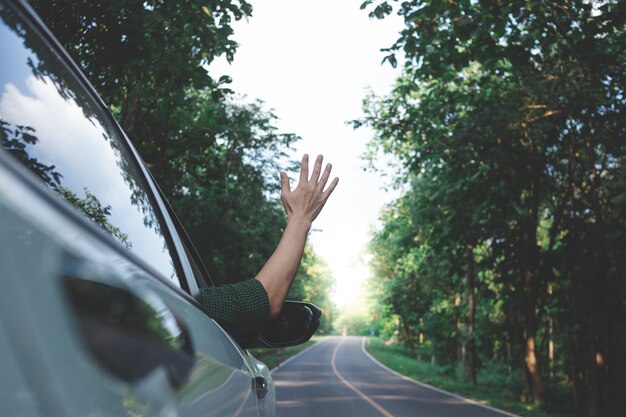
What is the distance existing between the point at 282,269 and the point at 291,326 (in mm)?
615

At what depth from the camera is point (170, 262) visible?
135 cm

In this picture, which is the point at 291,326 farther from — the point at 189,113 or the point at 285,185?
the point at 189,113

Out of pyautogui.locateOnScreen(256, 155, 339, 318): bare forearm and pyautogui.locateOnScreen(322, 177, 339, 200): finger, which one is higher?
pyautogui.locateOnScreen(322, 177, 339, 200): finger

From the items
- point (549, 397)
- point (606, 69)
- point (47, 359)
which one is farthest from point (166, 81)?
point (549, 397)

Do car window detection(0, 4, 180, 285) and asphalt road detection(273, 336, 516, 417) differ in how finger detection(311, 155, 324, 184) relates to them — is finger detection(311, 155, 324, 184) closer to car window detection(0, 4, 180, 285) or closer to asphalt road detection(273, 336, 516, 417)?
car window detection(0, 4, 180, 285)

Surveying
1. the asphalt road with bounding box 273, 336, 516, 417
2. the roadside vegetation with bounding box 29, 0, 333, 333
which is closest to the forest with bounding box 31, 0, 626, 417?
the roadside vegetation with bounding box 29, 0, 333, 333

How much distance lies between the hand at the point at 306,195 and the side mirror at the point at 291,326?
0.44m

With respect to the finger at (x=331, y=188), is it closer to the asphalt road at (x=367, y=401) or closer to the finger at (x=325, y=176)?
the finger at (x=325, y=176)

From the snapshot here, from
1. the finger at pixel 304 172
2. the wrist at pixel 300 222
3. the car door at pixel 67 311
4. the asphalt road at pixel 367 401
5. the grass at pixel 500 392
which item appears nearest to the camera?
the car door at pixel 67 311

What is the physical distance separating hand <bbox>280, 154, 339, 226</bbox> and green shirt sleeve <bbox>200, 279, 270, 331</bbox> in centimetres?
35

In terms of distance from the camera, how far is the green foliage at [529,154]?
21.4 ft

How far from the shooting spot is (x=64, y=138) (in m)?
0.84

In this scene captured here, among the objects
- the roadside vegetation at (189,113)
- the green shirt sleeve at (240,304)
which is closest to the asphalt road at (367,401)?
the roadside vegetation at (189,113)

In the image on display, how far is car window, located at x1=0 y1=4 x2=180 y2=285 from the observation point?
2.25 feet
